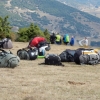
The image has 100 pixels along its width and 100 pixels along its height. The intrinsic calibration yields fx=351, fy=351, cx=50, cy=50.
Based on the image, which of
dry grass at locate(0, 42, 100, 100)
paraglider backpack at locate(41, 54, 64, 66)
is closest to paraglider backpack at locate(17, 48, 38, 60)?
paraglider backpack at locate(41, 54, 64, 66)

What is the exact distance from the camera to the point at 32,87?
14.6m

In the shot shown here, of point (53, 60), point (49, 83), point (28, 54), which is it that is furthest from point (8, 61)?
point (28, 54)

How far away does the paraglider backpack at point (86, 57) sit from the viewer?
23.1m

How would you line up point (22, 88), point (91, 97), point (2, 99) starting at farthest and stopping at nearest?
point (22, 88), point (91, 97), point (2, 99)

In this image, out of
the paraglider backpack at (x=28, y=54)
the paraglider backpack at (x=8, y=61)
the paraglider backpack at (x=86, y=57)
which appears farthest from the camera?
the paraglider backpack at (x=28, y=54)

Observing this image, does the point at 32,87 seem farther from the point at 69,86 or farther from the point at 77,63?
the point at 77,63

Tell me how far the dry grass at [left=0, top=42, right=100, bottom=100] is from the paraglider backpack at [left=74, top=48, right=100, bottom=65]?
186 centimetres

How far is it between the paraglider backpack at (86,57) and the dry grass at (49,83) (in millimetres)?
1859

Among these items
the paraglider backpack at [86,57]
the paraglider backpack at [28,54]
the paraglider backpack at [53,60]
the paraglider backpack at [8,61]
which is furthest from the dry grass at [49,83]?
the paraglider backpack at [28,54]

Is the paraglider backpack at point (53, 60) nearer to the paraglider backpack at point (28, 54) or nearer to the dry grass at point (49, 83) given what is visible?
the dry grass at point (49, 83)

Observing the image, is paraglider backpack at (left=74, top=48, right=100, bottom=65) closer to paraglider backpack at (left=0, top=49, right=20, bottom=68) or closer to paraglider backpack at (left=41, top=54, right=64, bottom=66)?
paraglider backpack at (left=41, top=54, right=64, bottom=66)

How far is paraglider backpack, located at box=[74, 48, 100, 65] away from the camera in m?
23.1

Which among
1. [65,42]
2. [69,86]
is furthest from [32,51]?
[65,42]

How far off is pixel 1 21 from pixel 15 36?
326cm
